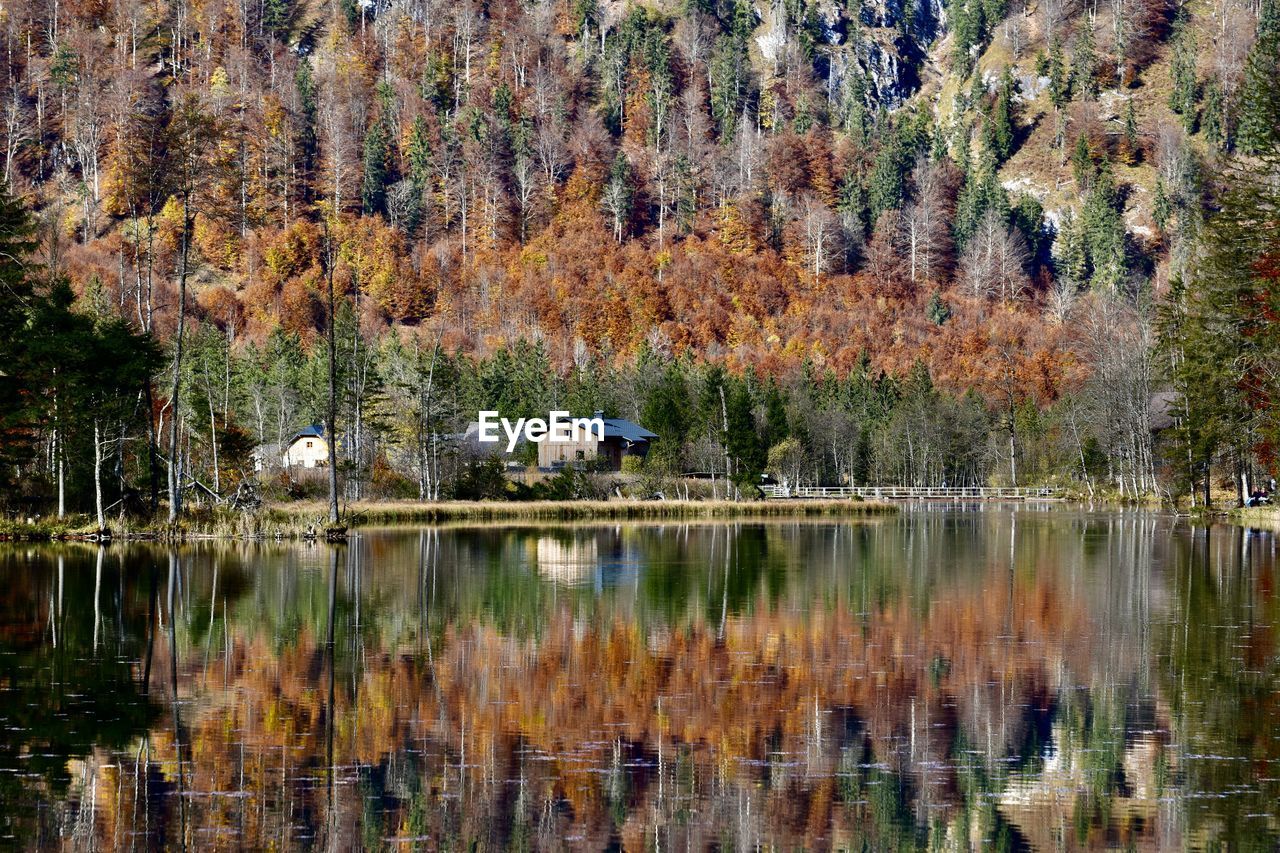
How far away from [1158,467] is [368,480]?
185ft

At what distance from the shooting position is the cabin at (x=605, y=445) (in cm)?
10969

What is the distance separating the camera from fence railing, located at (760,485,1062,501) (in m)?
105

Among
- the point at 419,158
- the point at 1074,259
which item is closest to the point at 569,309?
the point at 419,158

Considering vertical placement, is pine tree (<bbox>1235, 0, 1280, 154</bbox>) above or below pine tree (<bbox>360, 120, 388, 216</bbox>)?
below

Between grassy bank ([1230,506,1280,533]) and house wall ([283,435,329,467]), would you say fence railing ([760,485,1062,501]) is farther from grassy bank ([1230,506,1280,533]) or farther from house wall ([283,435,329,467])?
house wall ([283,435,329,467])

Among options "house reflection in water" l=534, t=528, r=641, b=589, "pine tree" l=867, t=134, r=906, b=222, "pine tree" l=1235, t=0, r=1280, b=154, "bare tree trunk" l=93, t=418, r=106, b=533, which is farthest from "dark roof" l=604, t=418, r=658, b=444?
"pine tree" l=867, t=134, r=906, b=222

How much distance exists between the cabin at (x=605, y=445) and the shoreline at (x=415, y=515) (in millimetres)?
26782

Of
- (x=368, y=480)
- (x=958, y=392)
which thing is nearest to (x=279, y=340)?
(x=368, y=480)

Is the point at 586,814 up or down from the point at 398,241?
down

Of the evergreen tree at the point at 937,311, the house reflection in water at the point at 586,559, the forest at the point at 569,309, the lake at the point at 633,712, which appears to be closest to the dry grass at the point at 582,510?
the forest at the point at 569,309

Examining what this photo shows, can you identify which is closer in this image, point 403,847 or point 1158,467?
point 403,847

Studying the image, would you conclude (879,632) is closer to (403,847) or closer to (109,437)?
(403,847)

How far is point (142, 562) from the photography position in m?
39.8

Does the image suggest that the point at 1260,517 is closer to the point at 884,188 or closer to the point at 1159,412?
the point at 1159,412
